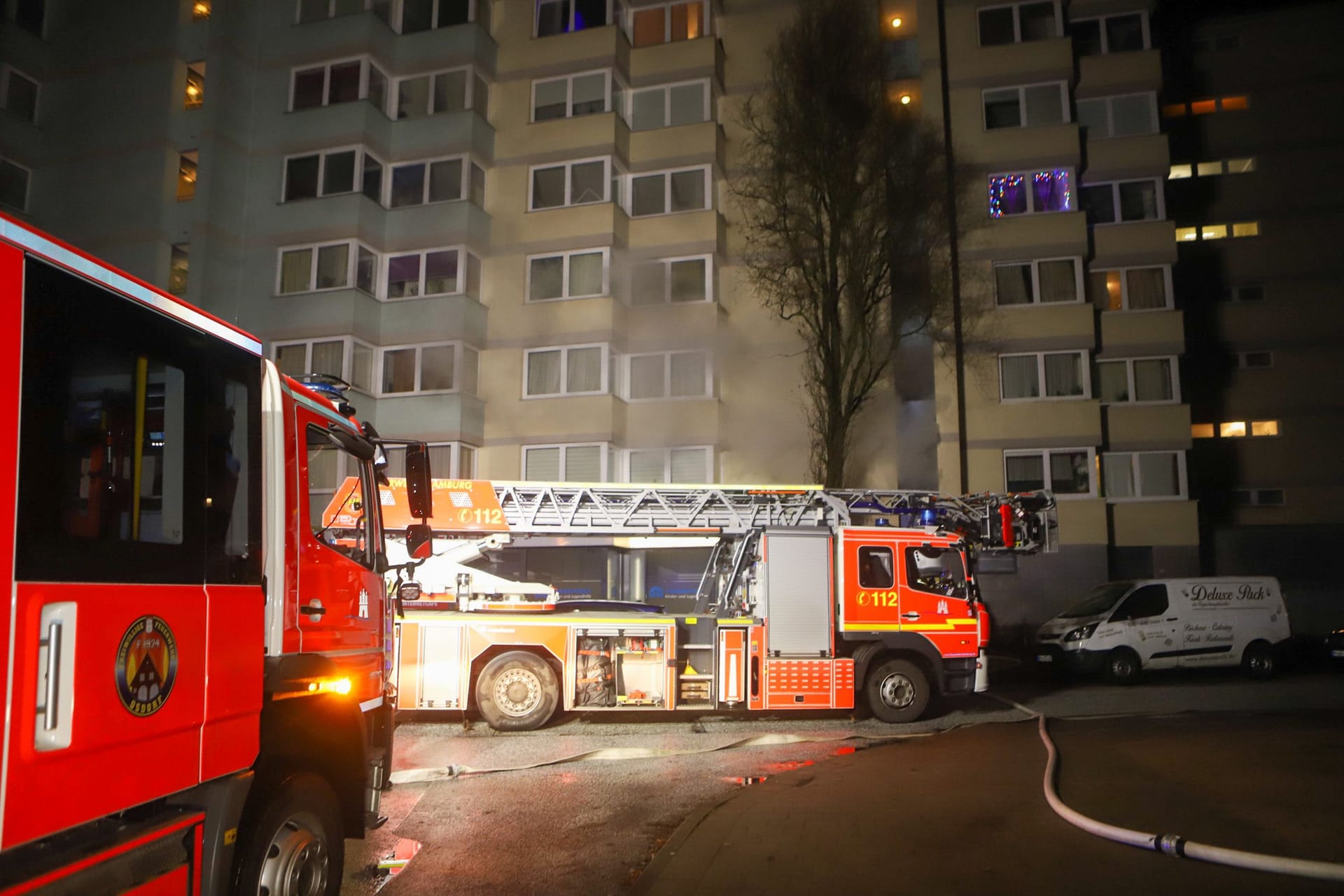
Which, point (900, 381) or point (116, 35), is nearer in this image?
point (116, 35)

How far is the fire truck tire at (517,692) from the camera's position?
11297mm

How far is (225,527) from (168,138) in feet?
70.1

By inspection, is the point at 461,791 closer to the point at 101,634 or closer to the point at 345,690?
the point at 345,690

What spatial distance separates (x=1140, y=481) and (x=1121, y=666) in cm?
746

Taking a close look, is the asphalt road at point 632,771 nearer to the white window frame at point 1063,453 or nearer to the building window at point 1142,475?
the white window frame at point 1063,453

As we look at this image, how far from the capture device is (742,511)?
1259cm

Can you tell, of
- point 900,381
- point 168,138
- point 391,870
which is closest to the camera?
point 391,870

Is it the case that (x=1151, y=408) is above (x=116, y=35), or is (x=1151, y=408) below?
below

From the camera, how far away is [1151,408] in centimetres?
2225

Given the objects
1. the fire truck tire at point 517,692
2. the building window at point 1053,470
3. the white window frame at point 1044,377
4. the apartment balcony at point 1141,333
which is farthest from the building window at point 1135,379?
the fire truck tire at point 517,692

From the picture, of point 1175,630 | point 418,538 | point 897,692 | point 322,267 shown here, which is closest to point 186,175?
point 322,267

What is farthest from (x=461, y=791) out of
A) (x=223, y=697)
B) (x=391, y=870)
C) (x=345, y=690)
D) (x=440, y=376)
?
(x=440, y=376)

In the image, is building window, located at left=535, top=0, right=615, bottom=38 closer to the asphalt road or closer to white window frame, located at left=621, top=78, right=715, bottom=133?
white window frame, located at left=621, top=78, right=715, bottom=133

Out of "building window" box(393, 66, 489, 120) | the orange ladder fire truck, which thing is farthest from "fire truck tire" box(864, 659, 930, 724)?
"building window" box(393, 66, 489, 120)
